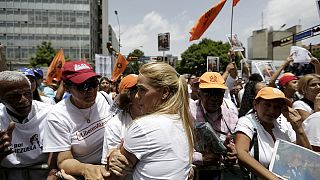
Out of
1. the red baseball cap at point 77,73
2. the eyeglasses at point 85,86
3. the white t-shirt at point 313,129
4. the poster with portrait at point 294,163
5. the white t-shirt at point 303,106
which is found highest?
the red baseball cap at point 77,73

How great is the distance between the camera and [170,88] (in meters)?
1.90

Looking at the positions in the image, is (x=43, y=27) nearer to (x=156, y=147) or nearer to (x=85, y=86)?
(x=85, y=86)

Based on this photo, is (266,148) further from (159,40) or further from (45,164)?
(159,40)

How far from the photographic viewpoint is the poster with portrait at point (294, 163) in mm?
2514

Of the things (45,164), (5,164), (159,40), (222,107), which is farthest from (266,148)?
(159,40)

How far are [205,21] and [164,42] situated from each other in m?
15.9

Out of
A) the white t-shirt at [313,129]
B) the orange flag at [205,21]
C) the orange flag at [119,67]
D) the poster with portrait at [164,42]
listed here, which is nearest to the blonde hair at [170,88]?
the white t-shirt at [313,129]

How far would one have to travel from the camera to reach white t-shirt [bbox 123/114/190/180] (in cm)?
171

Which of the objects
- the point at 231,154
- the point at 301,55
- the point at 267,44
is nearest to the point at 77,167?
the point at 231,154

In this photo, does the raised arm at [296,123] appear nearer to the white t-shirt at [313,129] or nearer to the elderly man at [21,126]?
the white t-shirt at [313,129]

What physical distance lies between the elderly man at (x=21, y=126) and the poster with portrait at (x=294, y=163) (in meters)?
1.95

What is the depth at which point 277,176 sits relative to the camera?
2.51 m

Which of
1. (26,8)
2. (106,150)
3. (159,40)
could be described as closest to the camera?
(106,150)

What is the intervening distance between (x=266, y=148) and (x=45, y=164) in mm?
1922
